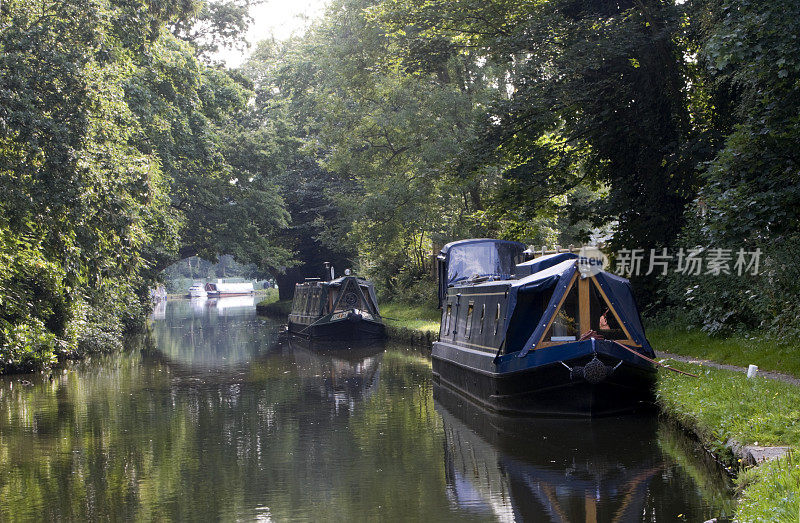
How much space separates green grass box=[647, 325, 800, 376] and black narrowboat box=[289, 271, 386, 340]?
14110 mm

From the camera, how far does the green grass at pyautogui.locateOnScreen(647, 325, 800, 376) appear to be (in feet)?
40.6

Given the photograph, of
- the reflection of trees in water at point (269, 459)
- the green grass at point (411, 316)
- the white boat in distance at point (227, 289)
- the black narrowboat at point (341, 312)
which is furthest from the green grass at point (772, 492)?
the white boat in distance at point (227, 289)

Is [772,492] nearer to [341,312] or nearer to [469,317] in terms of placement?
[469,317]

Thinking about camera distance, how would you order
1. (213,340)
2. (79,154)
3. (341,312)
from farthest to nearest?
(213,340) → (341,312) → (79,154)

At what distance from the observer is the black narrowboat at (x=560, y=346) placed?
12.2 meters

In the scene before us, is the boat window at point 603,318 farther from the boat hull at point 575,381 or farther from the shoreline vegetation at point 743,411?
the shoreline vegetation at point 743,411

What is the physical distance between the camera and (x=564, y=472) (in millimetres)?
9656

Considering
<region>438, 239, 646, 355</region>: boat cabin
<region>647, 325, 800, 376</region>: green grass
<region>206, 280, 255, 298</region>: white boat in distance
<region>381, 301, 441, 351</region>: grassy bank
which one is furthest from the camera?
<region>206, 280, 255, 298</region>: white boat in distance

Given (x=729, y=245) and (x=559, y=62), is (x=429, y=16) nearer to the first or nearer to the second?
(x=559, y=62)

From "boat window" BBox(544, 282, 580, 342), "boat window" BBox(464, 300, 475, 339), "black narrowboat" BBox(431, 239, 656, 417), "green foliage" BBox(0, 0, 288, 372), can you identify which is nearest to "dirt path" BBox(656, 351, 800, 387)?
"black narrowboat" BBox(431, 239, 656, 417)

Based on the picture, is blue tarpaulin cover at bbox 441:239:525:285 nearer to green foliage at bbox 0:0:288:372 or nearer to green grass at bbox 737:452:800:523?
green foliage at bbox 0:0:288:372

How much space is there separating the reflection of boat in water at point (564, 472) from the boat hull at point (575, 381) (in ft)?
0.67

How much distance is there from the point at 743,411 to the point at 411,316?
22.9m

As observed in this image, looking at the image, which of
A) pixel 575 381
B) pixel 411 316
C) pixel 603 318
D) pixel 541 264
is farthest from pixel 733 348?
pixel 411 316
